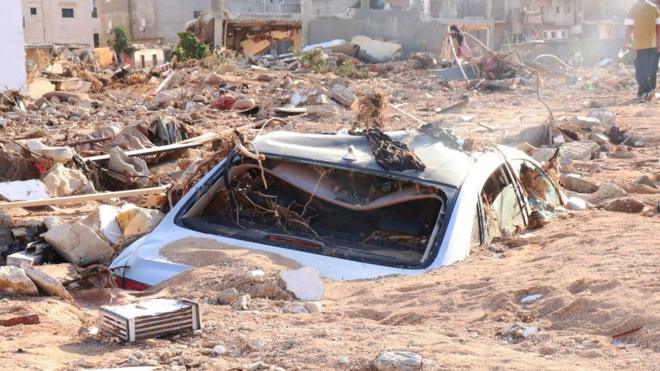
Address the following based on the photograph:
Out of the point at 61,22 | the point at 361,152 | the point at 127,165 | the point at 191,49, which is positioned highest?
the point at 61,22

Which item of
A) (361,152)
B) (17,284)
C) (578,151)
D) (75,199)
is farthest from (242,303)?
(578,151)

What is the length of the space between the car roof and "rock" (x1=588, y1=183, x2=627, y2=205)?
278cm

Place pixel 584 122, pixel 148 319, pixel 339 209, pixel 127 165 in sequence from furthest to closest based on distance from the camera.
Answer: pixel 584 122
pixel 127 165
pixel 339 209
pixel 148 319

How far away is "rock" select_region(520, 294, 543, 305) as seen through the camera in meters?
4.35

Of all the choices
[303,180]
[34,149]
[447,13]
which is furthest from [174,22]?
[303,180]

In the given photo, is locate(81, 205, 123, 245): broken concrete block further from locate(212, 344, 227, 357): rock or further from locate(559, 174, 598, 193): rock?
locate(559, 174, 598, 193): rock

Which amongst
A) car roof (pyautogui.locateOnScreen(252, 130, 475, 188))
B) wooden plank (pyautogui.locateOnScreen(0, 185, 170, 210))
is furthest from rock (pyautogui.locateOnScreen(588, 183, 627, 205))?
wooden plank (pyautogui.locateOnScreen(0, 185, 170, 210))

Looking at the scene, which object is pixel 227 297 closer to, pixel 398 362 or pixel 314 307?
pixel 314 307

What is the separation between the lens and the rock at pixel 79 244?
5.92 metres

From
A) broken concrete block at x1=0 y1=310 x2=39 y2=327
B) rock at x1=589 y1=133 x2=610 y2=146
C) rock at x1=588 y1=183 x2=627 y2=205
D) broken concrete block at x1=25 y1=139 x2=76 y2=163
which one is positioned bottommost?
rock at x1=589 y1=133 x2=610 y2=146

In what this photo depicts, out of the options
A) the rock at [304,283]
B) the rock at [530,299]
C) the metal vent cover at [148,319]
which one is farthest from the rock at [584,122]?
the metal vent cover at [148,319]

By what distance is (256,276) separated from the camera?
4883 millimetres

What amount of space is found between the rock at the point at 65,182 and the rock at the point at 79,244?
242 cm

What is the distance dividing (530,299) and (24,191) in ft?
17.1
